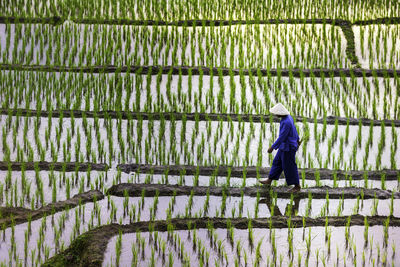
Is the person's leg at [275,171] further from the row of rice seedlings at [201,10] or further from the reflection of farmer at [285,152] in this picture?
the row of rice seedlings at [201,10]

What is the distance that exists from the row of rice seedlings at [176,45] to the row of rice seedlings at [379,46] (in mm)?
238

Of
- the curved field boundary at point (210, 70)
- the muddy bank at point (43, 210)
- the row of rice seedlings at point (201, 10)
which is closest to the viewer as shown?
the muddy bank at point (43, 210)

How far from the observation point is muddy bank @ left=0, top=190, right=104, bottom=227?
3.65m

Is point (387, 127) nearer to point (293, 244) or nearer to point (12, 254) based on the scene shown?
point (293, 244)

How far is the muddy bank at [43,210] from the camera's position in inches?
144

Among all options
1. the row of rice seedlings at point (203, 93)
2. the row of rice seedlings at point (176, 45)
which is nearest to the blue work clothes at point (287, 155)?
the row of rice seedlings at point (203, 93)

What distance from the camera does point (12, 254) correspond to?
128 inches

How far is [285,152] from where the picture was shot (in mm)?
4375

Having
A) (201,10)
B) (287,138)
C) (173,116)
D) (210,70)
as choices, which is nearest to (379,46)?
(210,70)

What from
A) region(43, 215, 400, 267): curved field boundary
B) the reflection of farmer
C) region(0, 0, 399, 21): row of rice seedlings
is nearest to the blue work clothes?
the reflection of farmer

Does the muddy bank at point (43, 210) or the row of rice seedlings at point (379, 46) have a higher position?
the row of rice seedlings at point (379, 46)

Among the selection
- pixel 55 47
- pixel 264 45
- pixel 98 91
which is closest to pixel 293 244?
pixel 98 91

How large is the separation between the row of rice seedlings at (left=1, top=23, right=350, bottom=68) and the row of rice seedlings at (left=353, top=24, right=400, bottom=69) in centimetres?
24

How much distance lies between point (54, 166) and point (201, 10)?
422 cm
